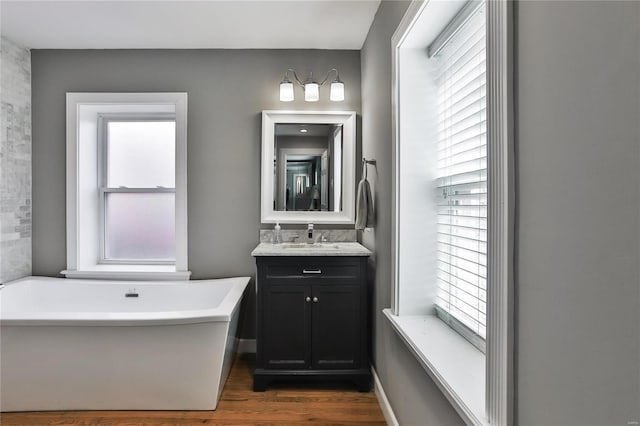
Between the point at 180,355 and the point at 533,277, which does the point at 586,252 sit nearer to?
the point at 533,277

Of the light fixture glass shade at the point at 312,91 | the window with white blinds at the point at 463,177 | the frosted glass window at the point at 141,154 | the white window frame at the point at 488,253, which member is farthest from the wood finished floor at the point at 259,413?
the light fixture glass shade at the point at 312,91

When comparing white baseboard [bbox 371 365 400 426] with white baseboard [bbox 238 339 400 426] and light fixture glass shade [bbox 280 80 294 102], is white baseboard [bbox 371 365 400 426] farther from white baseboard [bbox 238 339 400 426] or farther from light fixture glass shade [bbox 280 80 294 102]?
light fixture glass shade [bbox 280 80 294 102]

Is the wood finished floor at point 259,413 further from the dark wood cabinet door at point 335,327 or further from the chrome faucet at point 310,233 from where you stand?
the chrome faucet at point 310,233

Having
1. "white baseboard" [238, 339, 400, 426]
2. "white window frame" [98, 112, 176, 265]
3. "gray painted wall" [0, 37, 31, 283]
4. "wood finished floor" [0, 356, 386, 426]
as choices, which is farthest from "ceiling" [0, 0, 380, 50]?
"wood finished floor" [0, 356, 386, 426]

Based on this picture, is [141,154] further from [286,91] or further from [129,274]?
[286,91]

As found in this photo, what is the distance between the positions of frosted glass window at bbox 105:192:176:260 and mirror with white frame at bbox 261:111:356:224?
0.93 metres

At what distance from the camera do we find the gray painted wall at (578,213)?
1.90ft

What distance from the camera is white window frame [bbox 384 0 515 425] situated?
0.89m

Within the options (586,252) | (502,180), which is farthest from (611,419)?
(502,180)

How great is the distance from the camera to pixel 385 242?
2246 mm

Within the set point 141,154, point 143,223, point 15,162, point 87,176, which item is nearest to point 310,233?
point 143,223

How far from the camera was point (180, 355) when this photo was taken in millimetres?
2215

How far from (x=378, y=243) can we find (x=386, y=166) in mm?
505

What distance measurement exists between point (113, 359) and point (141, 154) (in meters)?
1.86
